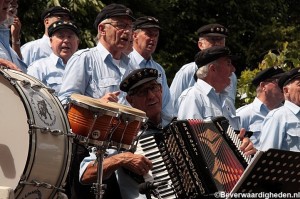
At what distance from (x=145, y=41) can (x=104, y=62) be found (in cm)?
194

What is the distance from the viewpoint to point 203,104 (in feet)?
31.4

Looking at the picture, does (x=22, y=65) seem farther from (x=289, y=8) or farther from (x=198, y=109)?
(x=289, y=8)

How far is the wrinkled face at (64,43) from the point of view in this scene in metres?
10.4

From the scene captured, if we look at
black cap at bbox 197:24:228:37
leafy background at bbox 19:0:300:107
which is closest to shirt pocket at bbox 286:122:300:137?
black cap at bbox 197:24:228:37

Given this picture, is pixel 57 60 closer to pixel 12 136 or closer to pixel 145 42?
pixel 145 42

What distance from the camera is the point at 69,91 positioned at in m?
8.77

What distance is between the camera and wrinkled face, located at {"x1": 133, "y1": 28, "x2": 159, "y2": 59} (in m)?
10.9

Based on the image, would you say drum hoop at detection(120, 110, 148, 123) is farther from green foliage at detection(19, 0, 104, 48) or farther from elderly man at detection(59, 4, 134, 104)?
green foliage at detection(19, 0, 104, 48)

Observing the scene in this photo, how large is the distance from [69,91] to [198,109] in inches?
53.2

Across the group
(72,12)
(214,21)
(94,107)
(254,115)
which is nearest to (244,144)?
(94,107)

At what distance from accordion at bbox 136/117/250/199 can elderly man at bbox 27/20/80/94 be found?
9.96 ft

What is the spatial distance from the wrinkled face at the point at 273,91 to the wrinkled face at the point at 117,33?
2876mm

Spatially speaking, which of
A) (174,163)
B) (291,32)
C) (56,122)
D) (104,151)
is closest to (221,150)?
(174,163)

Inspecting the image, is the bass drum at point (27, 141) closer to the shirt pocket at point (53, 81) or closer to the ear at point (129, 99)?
the ear at point (129, 99)
